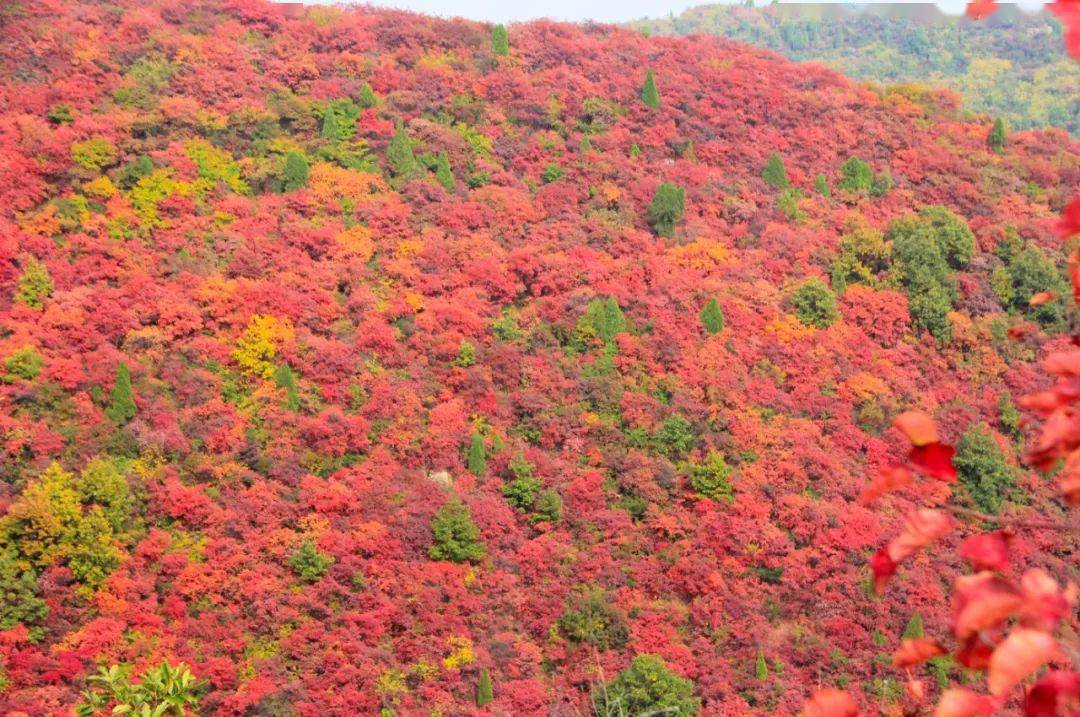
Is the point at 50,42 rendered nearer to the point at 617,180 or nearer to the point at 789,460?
the point at 617,180

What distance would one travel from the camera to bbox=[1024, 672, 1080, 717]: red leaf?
1.48m

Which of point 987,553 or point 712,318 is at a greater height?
point 987,553

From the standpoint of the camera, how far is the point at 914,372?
947 inches

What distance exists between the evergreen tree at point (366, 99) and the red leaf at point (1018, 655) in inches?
1131

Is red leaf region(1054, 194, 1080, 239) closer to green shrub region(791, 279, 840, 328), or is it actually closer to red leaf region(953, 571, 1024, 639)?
red leaf region(953, 571, 1024, 639)

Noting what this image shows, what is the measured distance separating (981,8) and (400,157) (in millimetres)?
26225

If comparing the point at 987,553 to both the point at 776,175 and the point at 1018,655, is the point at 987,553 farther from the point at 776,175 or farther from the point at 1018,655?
the point at 776,175

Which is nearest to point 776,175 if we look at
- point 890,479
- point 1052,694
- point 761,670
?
point 761,670

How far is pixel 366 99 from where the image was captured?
2902cm

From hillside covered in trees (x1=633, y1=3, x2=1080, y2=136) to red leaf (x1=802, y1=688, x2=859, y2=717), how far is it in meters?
46.2

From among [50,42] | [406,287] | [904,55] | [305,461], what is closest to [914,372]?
[406,287]

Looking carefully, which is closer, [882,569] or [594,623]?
[882,569]

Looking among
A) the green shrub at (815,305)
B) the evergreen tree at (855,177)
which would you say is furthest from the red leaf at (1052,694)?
the evergreen tree at (855,177)

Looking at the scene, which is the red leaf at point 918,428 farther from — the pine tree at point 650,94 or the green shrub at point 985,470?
the pine tree at point 650,94
